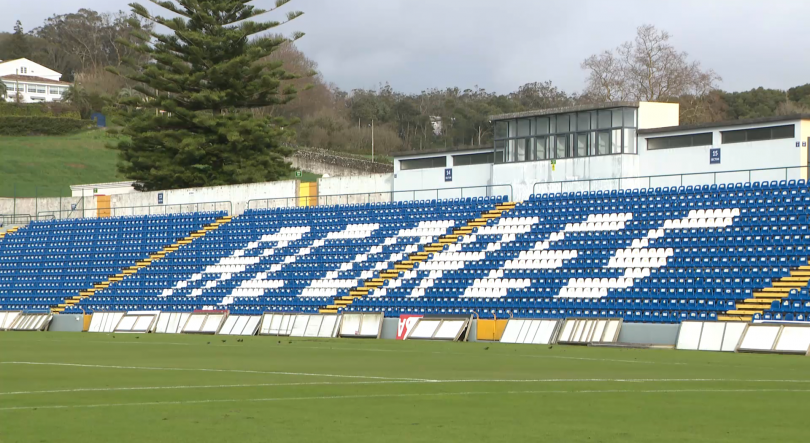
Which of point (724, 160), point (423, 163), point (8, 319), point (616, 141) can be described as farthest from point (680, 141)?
point (8, 319)

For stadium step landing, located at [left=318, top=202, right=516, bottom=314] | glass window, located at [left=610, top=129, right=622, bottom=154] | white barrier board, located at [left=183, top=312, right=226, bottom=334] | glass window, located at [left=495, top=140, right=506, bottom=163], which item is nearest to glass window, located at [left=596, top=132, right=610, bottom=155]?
glass window, located at [left=610, top=129, right=622, bottom=154]

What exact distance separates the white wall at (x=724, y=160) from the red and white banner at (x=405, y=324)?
9.97 m

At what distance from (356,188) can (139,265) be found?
9.61m

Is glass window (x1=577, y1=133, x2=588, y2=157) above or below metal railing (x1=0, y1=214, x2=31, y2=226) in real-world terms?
above

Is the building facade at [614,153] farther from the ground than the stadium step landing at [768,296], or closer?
farther from the ground

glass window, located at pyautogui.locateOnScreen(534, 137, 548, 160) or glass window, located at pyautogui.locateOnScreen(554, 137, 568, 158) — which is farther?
glass window, located at pyautogui.locateOnScreen(534, 137, 548, 160)

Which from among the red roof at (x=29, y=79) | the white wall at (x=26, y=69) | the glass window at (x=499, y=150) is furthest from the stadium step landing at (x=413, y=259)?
the white wall at (x=26, y=69)

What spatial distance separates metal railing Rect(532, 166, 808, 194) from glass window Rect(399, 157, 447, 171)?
5.72 meters

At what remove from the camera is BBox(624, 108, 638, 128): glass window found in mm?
38500

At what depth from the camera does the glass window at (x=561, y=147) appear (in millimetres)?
40000

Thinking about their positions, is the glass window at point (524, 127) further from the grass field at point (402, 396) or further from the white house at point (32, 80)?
the white house at point (32, 80)

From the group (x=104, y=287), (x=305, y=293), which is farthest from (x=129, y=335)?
(x=104, y=287)

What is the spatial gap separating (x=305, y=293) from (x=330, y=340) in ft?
19.2

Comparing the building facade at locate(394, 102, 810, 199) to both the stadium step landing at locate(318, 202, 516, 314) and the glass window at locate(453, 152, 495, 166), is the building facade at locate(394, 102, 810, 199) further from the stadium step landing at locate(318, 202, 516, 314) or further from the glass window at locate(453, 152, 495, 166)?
the stadium step landing at locate(318, 202, 516, 314)
